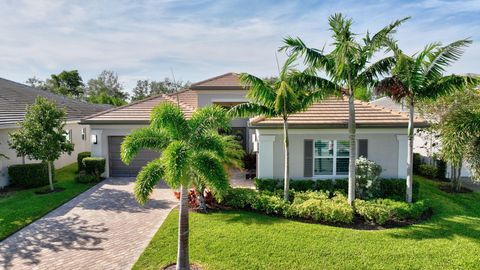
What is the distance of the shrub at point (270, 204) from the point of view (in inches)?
438

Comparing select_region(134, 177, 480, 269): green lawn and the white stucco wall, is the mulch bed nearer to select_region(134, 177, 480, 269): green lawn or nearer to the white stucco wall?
select_region(134, 177, 480, 269): green lawn

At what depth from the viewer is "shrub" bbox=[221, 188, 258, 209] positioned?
1176cm

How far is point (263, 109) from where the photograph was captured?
12039 millimetres

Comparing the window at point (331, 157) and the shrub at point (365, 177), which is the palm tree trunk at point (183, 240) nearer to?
the shrub at point (365, 177)

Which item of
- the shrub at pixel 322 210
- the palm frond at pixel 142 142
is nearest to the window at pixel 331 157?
the shrub at pixel 322 210

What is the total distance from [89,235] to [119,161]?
8451mm

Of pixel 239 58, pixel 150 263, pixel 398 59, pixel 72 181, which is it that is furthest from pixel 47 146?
pixel 398 59

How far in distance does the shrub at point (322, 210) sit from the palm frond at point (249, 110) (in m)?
3.56

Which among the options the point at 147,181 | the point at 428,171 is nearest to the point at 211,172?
the point at 147,181

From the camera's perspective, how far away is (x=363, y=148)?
45.5 feet

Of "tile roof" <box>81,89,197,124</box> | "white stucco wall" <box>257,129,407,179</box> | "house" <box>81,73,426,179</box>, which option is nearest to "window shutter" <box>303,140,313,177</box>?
"house" <box>81,73,426,179</box>

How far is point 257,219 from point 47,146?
1053cm

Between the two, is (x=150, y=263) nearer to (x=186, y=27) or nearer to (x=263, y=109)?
(x=263, y=109)

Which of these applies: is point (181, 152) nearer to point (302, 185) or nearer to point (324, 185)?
point (302, 185)
